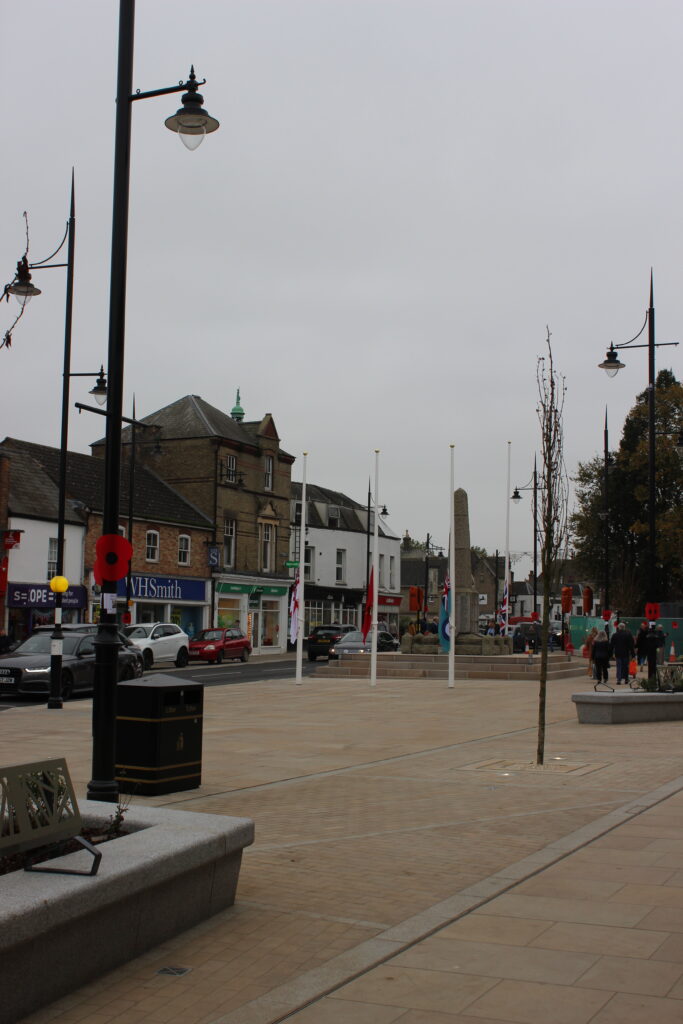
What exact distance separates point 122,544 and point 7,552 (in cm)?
3592

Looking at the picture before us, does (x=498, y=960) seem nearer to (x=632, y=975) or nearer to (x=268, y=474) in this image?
(x=632, y=975)

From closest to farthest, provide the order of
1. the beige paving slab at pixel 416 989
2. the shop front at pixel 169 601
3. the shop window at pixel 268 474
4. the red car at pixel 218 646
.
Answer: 1. the beige paving slab at pixel 416 989
2. the red car at pixel 218 646
3. the shop front at pixel 169 601
4. the shop window at pixel 268 474

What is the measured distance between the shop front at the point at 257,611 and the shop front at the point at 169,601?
1394mm

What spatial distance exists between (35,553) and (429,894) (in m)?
39.8

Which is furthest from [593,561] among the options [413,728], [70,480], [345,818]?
[345,818]

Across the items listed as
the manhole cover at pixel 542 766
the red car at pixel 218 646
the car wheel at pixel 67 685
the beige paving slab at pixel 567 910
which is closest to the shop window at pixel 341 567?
the red car at pixel 218 646

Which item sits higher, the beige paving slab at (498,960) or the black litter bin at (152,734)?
the black litter bin at (152,734)

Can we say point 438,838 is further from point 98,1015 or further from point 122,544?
point 98,1015

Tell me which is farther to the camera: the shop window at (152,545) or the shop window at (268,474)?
the shop window at (268,474)

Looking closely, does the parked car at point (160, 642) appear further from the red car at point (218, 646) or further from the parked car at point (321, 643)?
the parked car at point (321, 643)

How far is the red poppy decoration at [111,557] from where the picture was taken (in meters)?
9.05

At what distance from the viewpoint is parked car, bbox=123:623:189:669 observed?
41041 mm

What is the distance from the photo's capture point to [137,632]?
138ft

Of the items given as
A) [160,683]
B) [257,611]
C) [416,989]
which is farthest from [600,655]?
[257,611]
